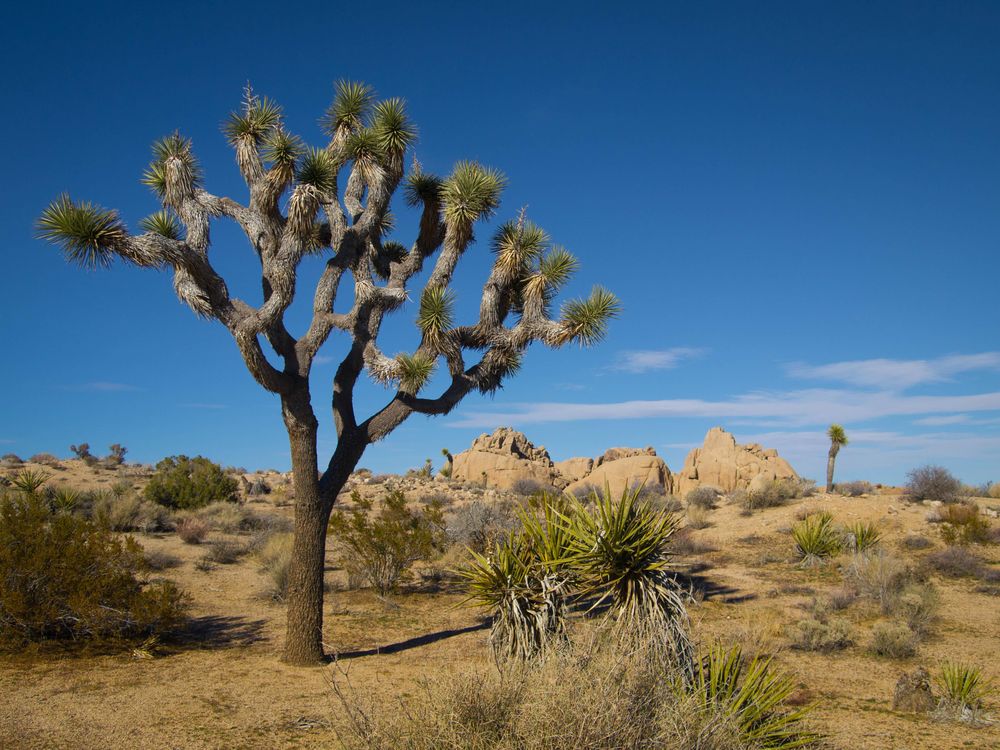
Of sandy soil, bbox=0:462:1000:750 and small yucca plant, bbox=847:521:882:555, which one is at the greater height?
small yucca plant, bbox=847:521:882:555

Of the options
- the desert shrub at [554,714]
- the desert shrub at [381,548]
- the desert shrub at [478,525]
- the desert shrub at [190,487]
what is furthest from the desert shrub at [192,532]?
the desert shrub at [554,714]

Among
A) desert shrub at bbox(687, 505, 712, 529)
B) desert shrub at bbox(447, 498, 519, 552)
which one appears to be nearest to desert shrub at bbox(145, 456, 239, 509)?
desert shrub at bbox(447, 498, 519, 552)

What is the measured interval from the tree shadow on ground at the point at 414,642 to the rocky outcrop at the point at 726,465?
83.1ft

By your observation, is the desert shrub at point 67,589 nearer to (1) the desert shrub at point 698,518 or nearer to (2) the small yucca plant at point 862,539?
(2) the small yucca plant at point 862,539

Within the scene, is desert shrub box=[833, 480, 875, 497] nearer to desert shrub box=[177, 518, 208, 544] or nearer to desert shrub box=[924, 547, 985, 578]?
desert shrub box=[924, 547, 985, 578]

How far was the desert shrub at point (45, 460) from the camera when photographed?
107ft

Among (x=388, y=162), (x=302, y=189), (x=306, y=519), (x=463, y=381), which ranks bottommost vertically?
(x=306, y=519)

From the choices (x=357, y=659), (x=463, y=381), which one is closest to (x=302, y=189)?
(x=463, y=381)

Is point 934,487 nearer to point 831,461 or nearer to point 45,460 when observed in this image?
point 831,461

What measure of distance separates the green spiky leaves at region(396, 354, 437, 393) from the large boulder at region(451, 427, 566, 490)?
2639cm

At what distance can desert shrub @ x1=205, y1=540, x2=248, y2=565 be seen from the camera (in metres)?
17.6

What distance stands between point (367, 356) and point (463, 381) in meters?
1.62

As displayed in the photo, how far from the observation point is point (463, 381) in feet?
36.8

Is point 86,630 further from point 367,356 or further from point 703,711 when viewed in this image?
point 703,711
